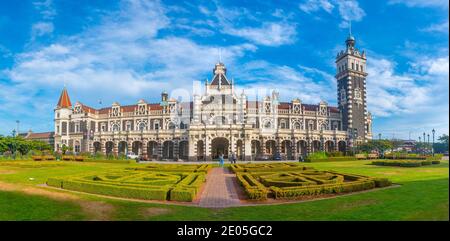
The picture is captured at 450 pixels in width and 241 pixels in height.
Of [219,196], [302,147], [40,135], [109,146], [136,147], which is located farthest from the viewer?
[40,135]

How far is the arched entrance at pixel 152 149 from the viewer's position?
2844 inches

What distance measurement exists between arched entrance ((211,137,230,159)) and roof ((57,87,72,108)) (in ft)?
154

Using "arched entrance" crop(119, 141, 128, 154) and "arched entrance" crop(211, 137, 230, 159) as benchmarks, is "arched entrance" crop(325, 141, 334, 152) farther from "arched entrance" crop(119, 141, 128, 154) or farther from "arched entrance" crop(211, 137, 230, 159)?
"arched entrance" crop(119, 141, 128, 154)

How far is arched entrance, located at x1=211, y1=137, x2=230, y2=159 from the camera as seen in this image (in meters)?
64.2

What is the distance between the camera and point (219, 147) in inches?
2562

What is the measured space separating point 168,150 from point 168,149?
0.24 meters

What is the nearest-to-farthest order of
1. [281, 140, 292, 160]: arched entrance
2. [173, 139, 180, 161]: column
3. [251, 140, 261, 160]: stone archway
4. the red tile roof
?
[251, 140, 261, 160]: stone archway → [173, 139, 180, 161]: column → [281, 140, 292, 160]: arched entrance → the red tile roof

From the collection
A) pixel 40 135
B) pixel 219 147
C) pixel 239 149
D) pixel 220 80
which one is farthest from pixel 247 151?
pixel 40 135

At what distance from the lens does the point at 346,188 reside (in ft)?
53.4

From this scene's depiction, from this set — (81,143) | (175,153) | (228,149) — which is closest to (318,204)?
(228,149)

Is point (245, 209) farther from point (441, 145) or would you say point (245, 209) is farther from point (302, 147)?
point (441, 145)

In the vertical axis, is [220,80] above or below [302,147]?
above

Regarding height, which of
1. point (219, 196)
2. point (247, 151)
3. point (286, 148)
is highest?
point (286, 148)

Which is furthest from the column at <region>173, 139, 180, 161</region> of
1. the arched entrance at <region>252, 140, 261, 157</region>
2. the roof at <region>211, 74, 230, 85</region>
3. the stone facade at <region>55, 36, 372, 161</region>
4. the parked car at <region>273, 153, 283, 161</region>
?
the parked car at <region>273, 153, 283, 161</region>
